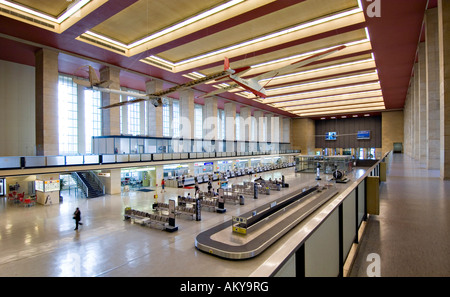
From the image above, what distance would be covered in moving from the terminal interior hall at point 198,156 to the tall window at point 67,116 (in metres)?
0.12

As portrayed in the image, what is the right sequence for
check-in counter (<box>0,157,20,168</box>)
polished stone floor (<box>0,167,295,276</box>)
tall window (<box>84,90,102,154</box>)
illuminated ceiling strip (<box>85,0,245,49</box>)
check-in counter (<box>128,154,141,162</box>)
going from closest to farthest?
polished stone floor (<box>0,167,295,276</box>) < check-in counter (<box>0,157,20,168</box>) < illuminated ceiling strip (<box>85,0,245,49</box>) < check-in counter (<box>128,154,141,162</box>) < tall window (<box>84,90,102,154</box>)

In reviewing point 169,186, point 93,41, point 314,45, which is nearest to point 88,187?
point 169,186

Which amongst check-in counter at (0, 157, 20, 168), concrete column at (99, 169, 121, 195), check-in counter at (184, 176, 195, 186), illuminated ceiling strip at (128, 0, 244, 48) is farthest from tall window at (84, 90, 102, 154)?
check-in counter at (0, 157, 20, 168)

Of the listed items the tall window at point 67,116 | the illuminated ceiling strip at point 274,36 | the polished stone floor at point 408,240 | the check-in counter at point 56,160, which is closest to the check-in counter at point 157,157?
the check-in counter at point 56,160

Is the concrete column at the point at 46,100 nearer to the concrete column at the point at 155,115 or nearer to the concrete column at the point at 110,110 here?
the concrete column at the point at 110,110

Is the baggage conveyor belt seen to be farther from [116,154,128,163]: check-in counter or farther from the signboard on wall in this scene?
the signboard on wall

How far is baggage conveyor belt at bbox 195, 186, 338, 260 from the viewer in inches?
262

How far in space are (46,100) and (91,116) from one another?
8.17 m

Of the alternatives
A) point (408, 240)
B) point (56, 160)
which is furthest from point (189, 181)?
point (408, 240)

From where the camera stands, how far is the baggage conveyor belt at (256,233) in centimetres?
666

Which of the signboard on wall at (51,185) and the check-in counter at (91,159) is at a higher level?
the check-in counter at (91,159)

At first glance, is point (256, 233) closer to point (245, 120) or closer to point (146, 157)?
point (146, 157)

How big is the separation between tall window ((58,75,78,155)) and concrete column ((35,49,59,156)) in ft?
19.2

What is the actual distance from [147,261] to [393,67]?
2424 cm
